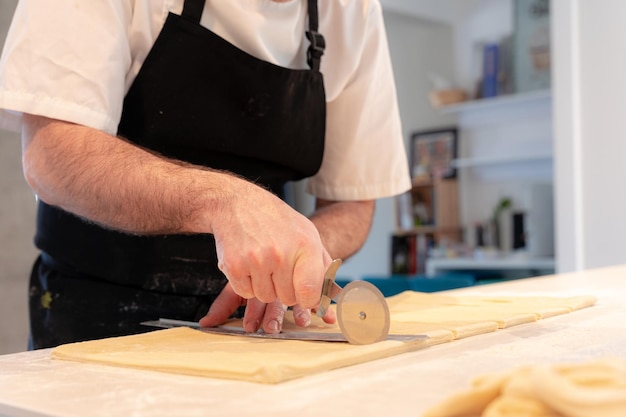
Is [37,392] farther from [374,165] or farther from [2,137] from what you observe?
[2,137]

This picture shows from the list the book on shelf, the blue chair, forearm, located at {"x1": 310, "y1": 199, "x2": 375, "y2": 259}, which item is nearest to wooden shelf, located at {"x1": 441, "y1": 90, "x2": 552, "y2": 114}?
the book on shelf

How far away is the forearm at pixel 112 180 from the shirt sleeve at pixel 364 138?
0.62 m

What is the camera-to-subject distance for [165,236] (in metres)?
1.36

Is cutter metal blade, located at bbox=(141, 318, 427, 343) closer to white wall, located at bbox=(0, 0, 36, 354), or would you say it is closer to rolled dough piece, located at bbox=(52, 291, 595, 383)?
rolled dough piece, located at bbox=(52, 291, 595, 383)

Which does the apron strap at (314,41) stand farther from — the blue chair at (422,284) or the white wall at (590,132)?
the white wall at (590,132)

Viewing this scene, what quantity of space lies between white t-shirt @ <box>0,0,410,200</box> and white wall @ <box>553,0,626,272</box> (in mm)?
2339

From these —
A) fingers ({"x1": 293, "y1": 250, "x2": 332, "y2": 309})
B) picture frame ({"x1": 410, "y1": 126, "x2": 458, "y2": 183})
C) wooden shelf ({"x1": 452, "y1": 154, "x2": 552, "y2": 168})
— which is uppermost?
picture frame ({"x1": 410, "y1": 126, "x2": 458, "y2": 183})

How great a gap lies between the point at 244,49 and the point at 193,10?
0.14 m

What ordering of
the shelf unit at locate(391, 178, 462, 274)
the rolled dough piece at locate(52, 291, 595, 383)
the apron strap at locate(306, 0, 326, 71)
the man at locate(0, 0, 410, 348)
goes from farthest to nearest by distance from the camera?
1. the shelf unit at locate(391, 178, 462, 274)
2. the apron strap at locate(306, 0, 326, 71)
3. the man at locate(0, 0, 410, 348)
4. the rolled dough piece at locate(52, 291, 595, 383)

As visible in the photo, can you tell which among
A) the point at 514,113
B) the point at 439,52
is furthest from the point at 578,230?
the point at 439,52

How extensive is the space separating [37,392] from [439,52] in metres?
5.46

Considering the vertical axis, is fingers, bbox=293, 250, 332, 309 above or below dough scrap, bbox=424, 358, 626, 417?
above

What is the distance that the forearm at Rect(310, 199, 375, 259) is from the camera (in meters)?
1.54

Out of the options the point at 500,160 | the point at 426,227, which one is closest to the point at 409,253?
the point at 426,227
